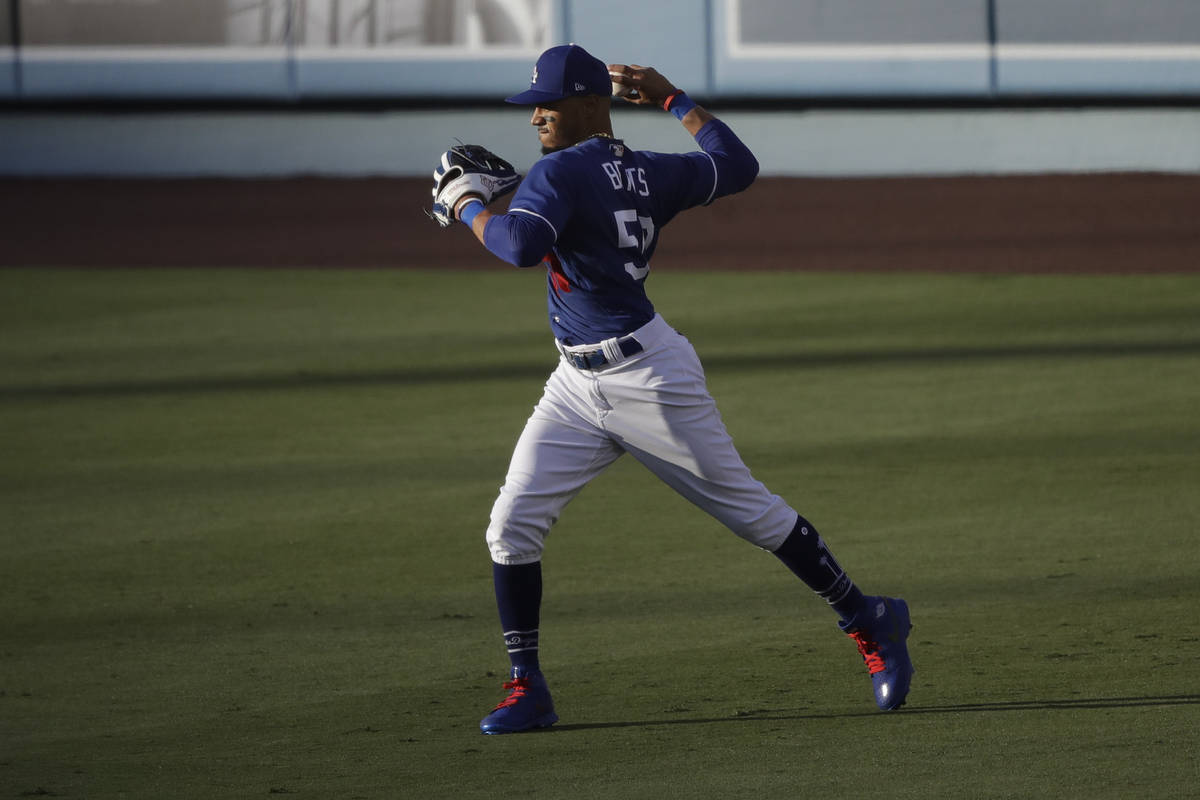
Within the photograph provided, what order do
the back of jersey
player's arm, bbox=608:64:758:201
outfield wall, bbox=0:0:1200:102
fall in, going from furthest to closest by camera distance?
1. outfield wall, bbox=0:0:1200:102
2. player's arm, bbox=608:64:758:201
3. the back of jersey

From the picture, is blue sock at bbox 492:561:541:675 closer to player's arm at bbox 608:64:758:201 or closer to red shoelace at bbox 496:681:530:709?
red shoelace at bbox 496:681:530:709

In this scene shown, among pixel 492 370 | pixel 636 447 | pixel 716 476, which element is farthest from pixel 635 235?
pixel 492 370

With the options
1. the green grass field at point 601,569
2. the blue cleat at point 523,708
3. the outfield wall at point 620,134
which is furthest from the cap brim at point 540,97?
the outfield wall at point 620,134

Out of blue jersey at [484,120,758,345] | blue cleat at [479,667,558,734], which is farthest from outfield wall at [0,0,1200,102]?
blue cleat at [479,667,558,734]

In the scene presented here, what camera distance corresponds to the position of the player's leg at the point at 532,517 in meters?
5.15

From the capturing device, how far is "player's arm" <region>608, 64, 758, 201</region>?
217 inches

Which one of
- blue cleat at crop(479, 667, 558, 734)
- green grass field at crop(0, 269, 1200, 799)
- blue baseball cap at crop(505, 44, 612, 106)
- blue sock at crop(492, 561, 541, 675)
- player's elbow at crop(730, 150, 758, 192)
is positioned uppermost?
blue baseball cap at crop(505, 44, 612, 106)

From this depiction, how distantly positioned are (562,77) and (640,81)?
0.50 meters

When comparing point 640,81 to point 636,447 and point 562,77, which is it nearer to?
point 562,77

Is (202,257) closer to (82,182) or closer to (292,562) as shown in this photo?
(82,182)

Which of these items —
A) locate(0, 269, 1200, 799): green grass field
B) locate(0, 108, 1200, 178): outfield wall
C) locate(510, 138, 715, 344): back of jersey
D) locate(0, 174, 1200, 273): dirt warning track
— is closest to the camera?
locate(0, 269, 1200, 799): green grass field

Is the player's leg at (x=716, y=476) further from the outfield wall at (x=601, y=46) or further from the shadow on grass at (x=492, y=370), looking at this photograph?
the outfield wall at (x=601, y=46)

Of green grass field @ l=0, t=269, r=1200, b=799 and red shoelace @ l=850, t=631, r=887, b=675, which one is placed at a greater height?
red shoelace @ l=850, t=631, r=887, b=675

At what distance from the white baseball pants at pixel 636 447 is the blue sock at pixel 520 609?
1.4 inches
